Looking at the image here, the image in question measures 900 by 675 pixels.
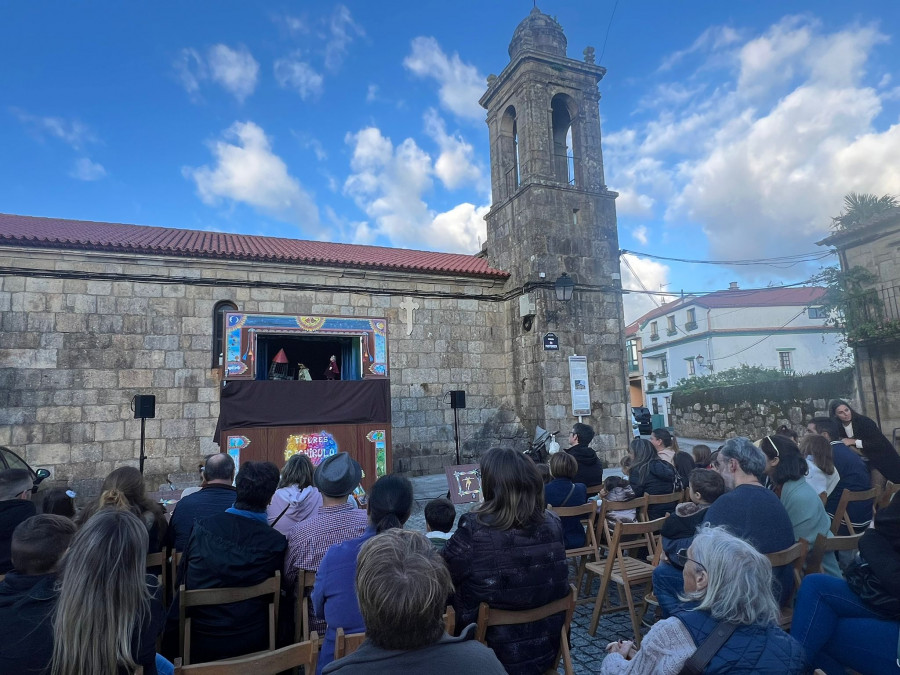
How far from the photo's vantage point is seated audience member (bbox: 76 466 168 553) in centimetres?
321

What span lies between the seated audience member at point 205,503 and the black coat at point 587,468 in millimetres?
3195

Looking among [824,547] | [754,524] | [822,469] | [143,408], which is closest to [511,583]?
[754,524]

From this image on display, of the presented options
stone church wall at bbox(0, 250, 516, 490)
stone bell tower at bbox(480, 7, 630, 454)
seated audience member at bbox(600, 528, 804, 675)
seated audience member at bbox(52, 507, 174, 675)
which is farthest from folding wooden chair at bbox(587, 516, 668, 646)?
stone church wall at bbox(0, 250, 516, 490)

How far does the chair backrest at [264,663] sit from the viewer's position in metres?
1.65

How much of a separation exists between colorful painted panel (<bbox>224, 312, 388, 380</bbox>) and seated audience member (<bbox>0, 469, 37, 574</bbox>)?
4455 mm

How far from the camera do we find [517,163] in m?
12.6

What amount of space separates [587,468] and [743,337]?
92.3ft

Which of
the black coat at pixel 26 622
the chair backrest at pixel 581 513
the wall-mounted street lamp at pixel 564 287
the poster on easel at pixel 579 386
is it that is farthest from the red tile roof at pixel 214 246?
the black coat at pixel 26 622

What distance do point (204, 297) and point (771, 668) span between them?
→ 9.79 m

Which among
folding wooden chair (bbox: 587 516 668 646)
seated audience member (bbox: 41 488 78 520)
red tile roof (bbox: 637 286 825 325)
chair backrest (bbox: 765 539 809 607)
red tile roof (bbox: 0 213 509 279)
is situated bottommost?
folding wooden chair (bbox: 587 516 668 646)

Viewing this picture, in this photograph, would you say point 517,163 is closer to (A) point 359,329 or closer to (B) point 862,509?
(A) point 359,329

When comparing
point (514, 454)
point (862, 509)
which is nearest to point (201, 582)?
point (514, 454)

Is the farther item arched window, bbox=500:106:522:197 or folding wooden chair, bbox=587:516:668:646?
arched window, bbox=500:106:522:197

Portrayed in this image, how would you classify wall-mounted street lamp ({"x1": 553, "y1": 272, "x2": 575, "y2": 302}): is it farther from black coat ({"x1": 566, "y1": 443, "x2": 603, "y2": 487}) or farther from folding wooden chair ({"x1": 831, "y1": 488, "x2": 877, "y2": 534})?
folding wooden chair ({"x1": 831, "y1": 488, "x2": 877, "y2": 534})
